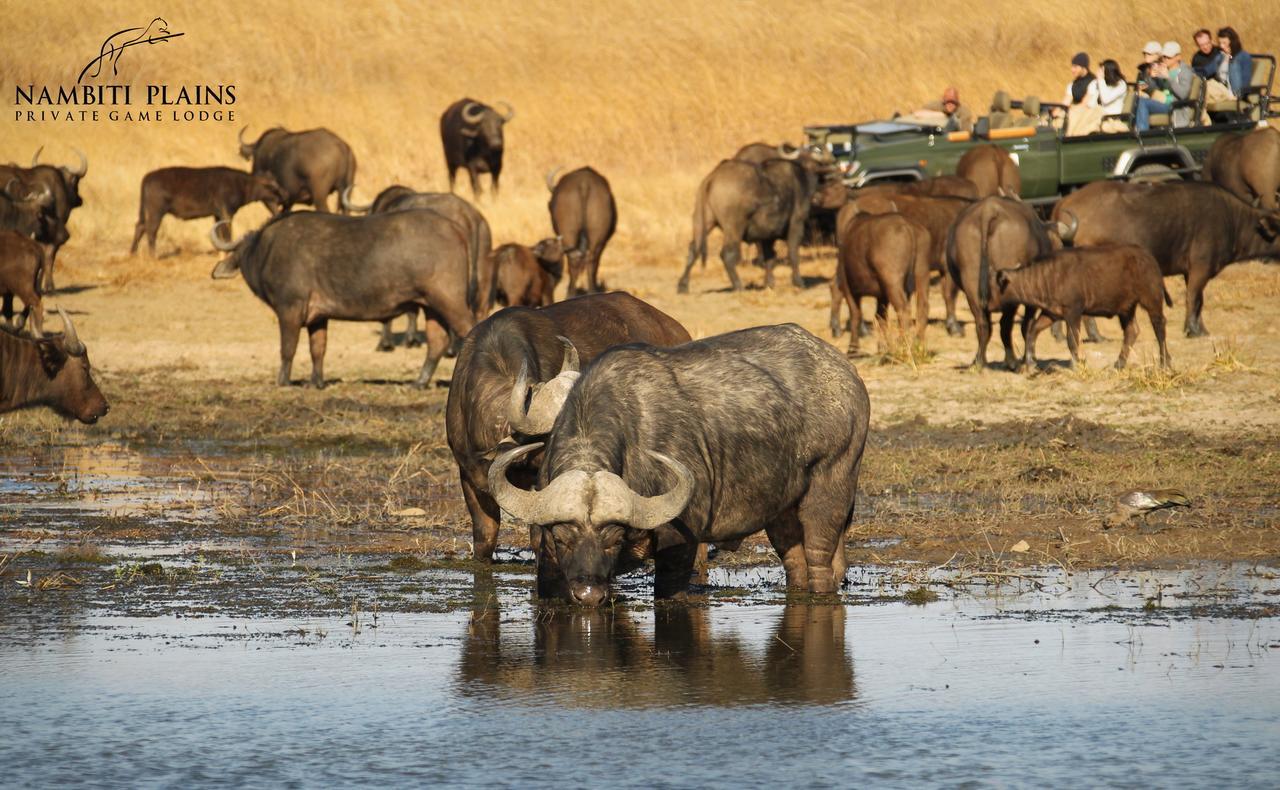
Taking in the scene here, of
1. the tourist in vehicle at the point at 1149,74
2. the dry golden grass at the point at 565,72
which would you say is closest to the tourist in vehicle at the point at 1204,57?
the tourist in vehicle at the point at 1149,74

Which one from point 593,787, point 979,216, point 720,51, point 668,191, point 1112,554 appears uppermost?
point 720,51

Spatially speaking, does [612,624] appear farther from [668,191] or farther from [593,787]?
[668,191]

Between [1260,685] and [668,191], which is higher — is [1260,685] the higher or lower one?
the lower one

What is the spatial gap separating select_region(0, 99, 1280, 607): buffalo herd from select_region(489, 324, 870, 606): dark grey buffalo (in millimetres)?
11

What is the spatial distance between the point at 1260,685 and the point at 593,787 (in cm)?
258

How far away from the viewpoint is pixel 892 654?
23.5 ft

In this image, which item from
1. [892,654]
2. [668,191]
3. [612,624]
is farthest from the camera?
[668,191]

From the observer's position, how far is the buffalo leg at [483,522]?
30.3ft

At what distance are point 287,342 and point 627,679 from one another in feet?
35.5

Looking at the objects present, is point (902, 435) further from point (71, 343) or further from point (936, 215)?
point (936, 215)

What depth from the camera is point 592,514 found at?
7.20m

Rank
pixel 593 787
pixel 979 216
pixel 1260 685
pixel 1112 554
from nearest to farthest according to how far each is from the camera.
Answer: pixel 593 787 → pixel 1260 685 → pixel 1112 554 → pixel 979 216

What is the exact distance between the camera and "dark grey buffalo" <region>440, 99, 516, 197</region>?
3259cm

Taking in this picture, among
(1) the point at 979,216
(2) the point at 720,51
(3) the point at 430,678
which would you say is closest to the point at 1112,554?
Answer: (3) the point at 430,678
